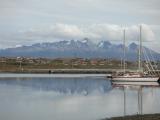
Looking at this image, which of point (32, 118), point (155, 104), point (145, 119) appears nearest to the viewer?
point (145, 119)

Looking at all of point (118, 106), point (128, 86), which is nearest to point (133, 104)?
point (118, 106)

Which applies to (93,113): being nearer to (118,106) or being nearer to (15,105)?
(118,106)

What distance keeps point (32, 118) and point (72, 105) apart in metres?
13.5

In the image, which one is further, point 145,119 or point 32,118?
point 32,118

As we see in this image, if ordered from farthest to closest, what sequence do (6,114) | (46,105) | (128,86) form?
(128,86) < (46,105) < (6,114)

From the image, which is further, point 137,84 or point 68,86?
point 137,84

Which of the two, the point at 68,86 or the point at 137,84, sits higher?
the point at 137,84

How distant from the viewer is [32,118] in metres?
46.6

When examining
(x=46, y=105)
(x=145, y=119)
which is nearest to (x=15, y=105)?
(x=46, y=105)

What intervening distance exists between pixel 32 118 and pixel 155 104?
72.9 feet

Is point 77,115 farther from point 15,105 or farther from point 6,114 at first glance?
point 15,105

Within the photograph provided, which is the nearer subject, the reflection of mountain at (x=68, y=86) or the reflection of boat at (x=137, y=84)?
the reflection of mountain at (x=68, y=86)

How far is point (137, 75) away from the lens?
343ft

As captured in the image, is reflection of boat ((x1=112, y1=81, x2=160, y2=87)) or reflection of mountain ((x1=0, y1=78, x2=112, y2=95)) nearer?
reflection of mountain ((x1=0, y1=78, x2=112, y2=95))
